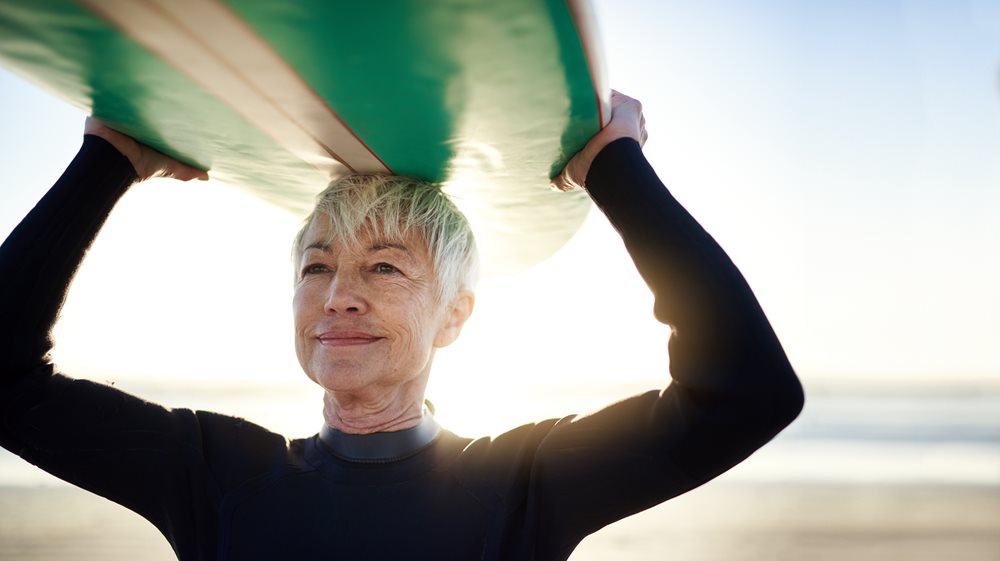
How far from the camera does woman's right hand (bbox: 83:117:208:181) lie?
1.66 m

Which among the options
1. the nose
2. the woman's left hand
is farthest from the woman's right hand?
the woman's left hand

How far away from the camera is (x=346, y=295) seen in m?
1.58

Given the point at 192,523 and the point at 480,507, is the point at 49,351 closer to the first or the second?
the point at 192,523

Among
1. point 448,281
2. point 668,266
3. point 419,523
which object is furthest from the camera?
point 448,281

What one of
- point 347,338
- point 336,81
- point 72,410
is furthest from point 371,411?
point 336,81

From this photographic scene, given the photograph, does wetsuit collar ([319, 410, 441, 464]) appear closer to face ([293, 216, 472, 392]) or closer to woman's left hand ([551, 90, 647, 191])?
face ([293, 216, 472, 392])

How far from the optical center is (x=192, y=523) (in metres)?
1.54

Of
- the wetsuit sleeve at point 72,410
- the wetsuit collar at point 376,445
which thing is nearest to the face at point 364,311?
the wetsuit collar at point 376,445

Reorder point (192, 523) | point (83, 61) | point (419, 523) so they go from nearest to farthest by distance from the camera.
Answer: point (83, 61), point (419, 523), point (192, 523)

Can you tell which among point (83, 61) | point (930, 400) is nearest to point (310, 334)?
point (83, 61)

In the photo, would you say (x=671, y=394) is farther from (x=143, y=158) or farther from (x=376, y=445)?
(x=143, y=158)

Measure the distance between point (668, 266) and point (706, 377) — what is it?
224 millimetres

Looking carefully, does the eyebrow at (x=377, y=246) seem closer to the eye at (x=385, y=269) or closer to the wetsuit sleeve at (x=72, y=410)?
the eye at (x=385, y=269)

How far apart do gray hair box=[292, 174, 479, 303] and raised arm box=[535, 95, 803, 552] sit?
17.2 inches
